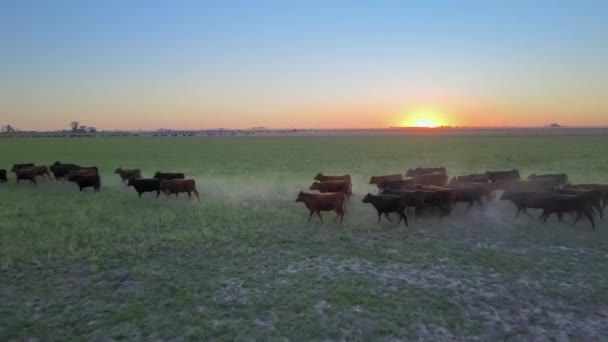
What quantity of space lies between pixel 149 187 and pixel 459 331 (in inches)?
526

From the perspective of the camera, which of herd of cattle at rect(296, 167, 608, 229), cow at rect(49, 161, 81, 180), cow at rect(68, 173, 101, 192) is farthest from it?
cow at rect(49, 161, 81, 180)

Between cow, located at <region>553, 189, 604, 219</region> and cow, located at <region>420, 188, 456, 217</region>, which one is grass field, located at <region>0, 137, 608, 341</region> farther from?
cow, located at <region>553, 189, 604, 219</region>

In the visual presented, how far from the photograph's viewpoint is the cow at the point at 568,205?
10.8m

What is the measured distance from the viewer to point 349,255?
852cm

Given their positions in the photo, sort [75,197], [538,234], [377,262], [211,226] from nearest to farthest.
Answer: [377,262]
[538,234]
[211,226]
[75,197]

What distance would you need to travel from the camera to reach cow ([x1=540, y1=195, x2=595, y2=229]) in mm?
10773

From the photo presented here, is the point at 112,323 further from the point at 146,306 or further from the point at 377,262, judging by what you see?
the point at 377,262

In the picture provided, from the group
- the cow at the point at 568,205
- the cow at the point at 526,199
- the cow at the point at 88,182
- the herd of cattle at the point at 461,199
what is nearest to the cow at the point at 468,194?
the herd of cattle at the point at 461,199

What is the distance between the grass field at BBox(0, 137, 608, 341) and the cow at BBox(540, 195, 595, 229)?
390 mm

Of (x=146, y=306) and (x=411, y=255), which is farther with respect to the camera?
(x=411, y=255)

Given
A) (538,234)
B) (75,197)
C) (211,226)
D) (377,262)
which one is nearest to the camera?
(377,262)

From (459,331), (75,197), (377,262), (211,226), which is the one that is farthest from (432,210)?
(75,197)

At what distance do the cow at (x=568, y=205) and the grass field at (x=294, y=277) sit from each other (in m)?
0.39

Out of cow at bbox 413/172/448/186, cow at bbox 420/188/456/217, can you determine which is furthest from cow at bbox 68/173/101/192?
cow at bbox 420/188/456/217
